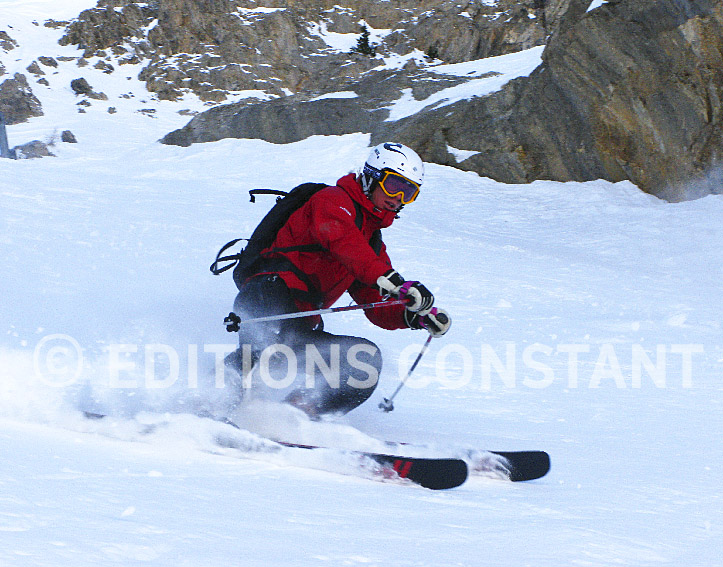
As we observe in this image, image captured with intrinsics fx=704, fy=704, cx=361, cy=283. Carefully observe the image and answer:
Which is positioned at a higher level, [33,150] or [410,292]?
[410,292]

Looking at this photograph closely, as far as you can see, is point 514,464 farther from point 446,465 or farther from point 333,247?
point 333,247

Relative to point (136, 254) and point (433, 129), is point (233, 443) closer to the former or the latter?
point (136, 254)

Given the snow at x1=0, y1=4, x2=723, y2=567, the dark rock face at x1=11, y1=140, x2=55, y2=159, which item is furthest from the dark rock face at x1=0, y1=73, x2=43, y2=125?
the snow at x1=0, y1=4, x2=723, y2=567

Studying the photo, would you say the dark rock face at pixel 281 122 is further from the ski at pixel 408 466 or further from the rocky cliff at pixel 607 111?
the ski at pixel 408 466

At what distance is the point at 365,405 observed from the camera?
15.1 feet

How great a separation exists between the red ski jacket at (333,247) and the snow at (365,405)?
0.70 m

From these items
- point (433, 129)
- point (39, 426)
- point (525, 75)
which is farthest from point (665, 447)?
point (525, 75)

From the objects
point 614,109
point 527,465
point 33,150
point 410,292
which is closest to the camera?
point 527,465

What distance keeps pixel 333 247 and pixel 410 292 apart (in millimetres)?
447

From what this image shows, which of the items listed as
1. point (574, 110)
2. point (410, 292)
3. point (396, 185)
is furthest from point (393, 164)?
point (574, 110)

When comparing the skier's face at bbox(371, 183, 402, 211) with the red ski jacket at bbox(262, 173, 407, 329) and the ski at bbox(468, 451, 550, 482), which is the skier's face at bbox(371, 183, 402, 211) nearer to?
the red ski jacket at bbox(262, 173, 407, 329)

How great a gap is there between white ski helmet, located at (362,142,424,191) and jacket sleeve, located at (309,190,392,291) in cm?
24

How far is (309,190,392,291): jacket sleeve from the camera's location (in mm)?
3451

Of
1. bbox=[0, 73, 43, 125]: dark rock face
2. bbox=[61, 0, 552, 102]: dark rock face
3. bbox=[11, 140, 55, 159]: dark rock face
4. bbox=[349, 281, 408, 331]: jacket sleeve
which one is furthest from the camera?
bbox=[61, 0, 552, 102]: dark rock face
